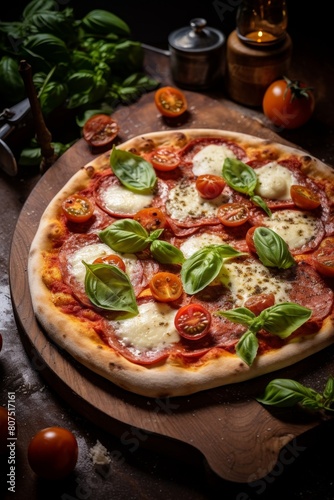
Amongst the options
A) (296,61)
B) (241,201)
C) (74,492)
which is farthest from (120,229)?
(296,61)

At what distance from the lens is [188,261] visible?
149 inches

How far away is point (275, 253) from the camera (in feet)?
12.4

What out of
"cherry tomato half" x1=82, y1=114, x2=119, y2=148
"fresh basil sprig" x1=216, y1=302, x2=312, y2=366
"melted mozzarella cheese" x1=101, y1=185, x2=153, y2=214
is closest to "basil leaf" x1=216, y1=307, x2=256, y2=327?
"fresh basil sprig" x1=216, y1=302, x2=312, y2=366

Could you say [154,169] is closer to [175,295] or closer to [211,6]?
[175,295]

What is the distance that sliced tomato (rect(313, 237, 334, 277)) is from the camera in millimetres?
3729

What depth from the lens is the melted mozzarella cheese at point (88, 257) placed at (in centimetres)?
385

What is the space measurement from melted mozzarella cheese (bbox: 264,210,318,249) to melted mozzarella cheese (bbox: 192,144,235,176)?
57 centimetres

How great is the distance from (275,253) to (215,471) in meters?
1.32

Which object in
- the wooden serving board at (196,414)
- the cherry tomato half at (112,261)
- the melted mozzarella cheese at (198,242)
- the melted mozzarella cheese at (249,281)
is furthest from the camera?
the melted mozzarella cheese at (198,242)

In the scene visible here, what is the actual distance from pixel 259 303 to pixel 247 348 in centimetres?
33

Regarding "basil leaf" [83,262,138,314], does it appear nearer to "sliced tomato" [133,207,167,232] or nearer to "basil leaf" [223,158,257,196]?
"sliced tomato" [133,207,167,232]

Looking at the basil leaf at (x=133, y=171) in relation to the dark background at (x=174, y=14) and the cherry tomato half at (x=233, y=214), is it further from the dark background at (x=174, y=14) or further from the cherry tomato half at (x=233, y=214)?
the dark background at (x=174, y=14)

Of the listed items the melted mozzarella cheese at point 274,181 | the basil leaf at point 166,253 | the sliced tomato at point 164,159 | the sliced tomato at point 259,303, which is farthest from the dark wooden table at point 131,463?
the sliced tomato at point 164,159

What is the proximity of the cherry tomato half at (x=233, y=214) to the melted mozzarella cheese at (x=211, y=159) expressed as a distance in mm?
373
